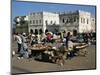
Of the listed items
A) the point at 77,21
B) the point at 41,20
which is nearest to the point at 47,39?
the point at 41,20

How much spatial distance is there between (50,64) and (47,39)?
10.5 inches

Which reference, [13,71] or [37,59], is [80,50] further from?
[13,71]

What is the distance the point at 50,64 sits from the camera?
91.6 inches

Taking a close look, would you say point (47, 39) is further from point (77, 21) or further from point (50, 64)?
point (77, 21)

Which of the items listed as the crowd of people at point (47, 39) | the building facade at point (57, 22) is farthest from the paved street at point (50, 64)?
the building facade at point (57, 22)

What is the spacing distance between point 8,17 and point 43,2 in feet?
1.32

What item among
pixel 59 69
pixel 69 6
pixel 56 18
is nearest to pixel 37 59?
pixel 59 69

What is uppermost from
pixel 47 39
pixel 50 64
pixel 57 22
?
pixel 57 22

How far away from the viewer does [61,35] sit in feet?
7.79

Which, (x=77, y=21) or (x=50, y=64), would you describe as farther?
(x=77, y=21)

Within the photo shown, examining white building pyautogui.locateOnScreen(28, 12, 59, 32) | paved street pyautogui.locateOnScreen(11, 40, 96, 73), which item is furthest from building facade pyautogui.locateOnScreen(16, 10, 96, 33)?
paved street pyautogui.locateOnScreen(11, 40, 96, 73)

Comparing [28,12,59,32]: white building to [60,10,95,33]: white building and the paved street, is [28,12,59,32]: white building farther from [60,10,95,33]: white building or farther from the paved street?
the paved street

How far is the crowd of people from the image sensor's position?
2230 mm

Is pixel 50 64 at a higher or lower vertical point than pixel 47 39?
lower
